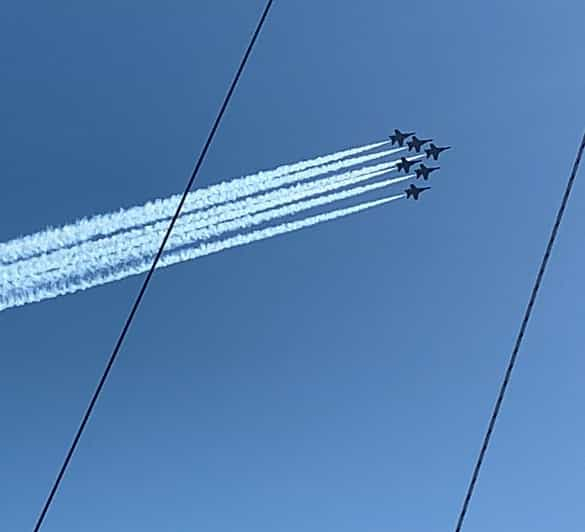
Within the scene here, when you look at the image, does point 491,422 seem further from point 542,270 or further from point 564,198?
point 564,198

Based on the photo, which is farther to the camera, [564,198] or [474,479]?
[564,198]

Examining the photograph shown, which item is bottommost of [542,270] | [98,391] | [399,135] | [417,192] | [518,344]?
[518,344]

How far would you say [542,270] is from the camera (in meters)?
14.5

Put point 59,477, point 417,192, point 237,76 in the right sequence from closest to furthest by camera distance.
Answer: point 59,477 < point 237,76 < point 417,192

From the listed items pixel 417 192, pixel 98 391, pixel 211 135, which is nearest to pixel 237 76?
pixel 211 135

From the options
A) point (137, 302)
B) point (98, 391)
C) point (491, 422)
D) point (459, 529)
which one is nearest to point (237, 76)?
point (137, 302)

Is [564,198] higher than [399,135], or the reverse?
[399,135]

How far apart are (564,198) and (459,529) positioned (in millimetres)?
5685

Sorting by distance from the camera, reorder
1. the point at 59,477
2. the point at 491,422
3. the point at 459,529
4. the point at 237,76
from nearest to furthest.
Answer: the point at 459,529 < the point at 491,422 < the point at 59,477 < the point at 237,76

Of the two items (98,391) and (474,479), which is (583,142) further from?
(98,391)

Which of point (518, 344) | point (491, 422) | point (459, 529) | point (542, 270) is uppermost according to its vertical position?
point (542, 270)

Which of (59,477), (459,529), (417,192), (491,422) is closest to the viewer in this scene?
(459,529)

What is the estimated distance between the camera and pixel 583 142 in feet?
47.2

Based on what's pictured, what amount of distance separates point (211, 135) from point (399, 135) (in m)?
55.2
